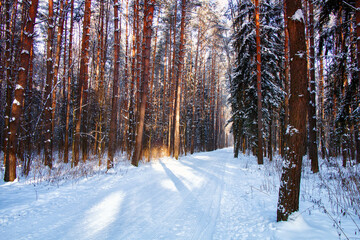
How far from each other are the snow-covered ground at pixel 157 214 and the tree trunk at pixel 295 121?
270 mm

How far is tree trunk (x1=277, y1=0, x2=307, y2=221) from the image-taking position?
125 inches

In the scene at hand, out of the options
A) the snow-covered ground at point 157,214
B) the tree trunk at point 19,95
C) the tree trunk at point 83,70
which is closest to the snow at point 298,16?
the snow-covered ground at point 157,214

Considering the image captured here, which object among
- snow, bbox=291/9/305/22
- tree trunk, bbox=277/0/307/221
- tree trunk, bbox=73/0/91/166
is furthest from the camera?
tree trunk, bbox=73/0/91/166

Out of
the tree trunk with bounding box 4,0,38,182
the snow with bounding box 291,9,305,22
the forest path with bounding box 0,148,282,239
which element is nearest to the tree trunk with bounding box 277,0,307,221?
the snow with bounding box 291,9,305,22

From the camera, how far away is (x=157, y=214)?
11.8 feet

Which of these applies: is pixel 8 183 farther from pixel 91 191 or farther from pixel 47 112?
pixel 47 112

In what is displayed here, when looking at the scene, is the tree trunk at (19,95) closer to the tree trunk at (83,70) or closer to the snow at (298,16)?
the tree trunk at (83,70)

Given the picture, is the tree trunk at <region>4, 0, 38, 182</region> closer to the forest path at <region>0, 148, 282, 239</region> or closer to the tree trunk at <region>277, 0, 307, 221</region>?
the forest path at <region>0, 148, 282, 239</region>

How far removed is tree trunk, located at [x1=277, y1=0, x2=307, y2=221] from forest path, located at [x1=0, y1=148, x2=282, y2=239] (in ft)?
1.75

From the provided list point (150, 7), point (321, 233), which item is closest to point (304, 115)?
point (321, 233)

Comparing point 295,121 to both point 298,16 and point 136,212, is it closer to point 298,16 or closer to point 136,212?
point 298,16

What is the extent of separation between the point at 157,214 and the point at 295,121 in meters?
3.21

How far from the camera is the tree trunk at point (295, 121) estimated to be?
3188 mm

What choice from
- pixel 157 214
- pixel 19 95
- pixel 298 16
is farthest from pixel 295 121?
pixel 19 95
